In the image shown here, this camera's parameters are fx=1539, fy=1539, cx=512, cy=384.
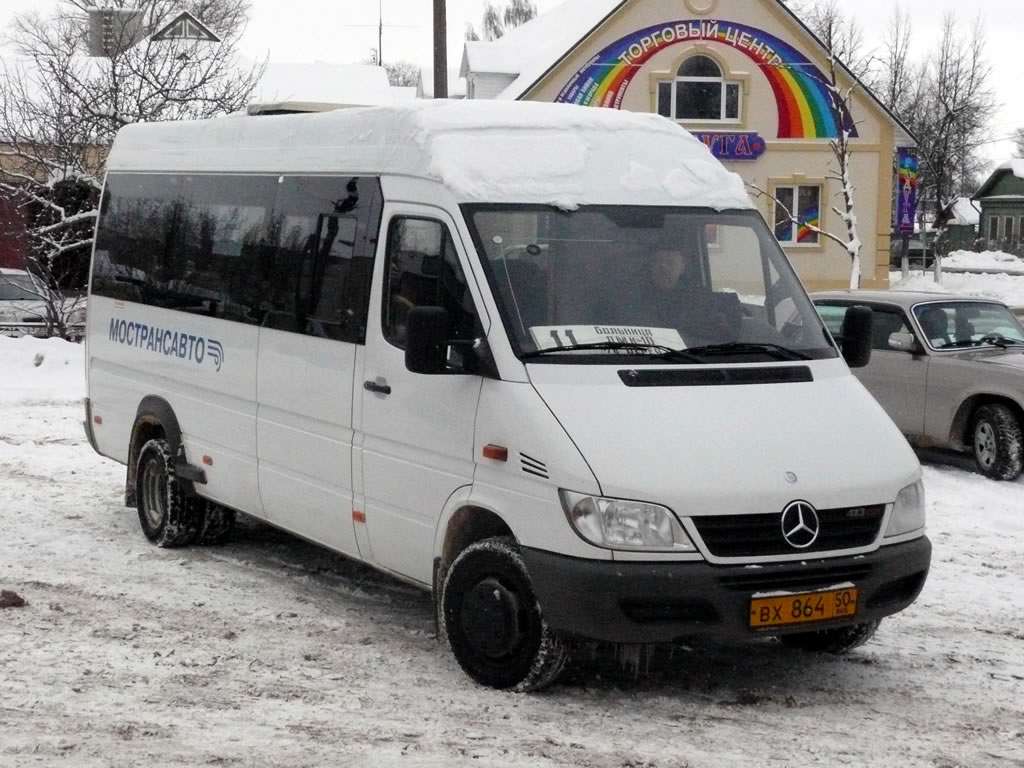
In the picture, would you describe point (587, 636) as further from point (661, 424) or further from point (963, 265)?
point (963, 265)

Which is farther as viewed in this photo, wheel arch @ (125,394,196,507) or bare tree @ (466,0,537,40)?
bare tree @ (466,0,537,40)

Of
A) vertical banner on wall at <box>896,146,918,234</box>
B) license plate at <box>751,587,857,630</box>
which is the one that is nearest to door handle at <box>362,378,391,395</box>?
license plate at <box>751,587,857,630</box>

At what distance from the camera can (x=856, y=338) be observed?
7422mm

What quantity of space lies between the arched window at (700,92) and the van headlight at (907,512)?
34087 mm

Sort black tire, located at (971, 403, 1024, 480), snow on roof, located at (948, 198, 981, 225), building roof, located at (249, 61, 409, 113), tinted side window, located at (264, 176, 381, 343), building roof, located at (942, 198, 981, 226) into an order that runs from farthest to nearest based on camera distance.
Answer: snow on roof, located at (948, 198, 981, 225)
building roof, located at (942, 198, 981, 226)
building roof, located at (249, 61, 409, 113)
black tire, located at (971, 403, 1024, 480)
tinted side window, located at (264, 176, 381, 343)

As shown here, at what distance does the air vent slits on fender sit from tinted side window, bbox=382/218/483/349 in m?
0.66

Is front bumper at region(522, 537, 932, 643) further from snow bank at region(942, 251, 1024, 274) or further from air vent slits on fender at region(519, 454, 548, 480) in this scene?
snow bank at region(942, 251, 1024, 274)

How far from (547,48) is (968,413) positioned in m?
29.7

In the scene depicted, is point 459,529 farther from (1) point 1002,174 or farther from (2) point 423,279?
(1) point 1002,174

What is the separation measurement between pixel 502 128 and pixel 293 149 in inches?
65.1

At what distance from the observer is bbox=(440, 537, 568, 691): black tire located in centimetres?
624

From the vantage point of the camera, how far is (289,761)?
18.1ft

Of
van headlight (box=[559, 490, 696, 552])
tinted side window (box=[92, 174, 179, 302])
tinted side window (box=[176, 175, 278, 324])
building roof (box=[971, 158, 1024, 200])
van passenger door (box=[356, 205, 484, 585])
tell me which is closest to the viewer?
van headlight (box=[559, 490, 696, 552])

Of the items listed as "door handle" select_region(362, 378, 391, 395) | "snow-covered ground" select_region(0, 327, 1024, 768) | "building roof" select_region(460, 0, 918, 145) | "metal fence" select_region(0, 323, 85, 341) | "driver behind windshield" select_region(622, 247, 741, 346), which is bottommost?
"snow-covered ground" select_region(0, 327, 1024, 768)
